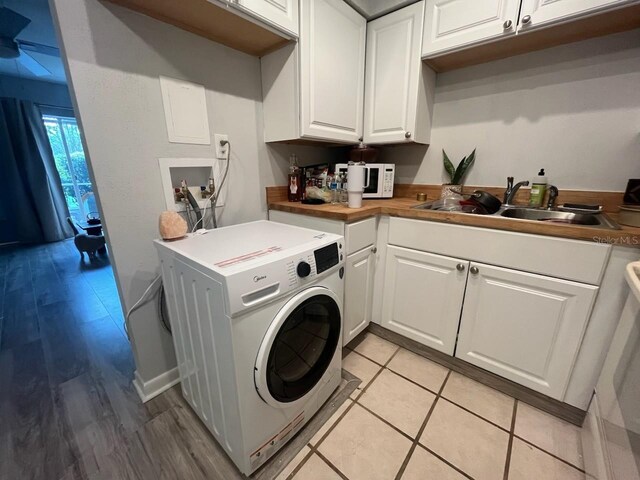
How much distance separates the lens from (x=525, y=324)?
3.82 feet

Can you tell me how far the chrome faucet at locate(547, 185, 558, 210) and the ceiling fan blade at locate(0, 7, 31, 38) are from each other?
13.4ft

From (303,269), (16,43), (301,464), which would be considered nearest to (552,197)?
(303,269)

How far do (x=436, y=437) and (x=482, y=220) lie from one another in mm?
1001

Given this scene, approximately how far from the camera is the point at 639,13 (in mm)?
1067

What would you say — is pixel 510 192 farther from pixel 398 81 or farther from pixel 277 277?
pixel 277 277

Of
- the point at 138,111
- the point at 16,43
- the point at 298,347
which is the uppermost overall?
the point at 16,43

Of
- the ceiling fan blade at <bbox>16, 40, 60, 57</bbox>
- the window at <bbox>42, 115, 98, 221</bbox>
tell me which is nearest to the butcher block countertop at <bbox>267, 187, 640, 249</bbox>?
the ceiling fan blade at <bbox>16, 40, 60, 57</bbox>

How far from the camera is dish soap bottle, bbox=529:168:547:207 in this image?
143 cm

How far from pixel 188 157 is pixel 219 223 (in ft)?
1.28

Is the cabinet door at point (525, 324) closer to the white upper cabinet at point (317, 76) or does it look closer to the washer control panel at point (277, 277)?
the washer control panel at point (277, 277)

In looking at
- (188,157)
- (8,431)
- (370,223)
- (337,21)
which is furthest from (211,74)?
(8,431)

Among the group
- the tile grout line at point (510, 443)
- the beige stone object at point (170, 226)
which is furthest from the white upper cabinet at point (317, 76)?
the tile grout line at point (510, 443)

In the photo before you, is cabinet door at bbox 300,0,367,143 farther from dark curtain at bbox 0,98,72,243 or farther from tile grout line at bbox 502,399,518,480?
dark curtain at bbox 0,98,72,243

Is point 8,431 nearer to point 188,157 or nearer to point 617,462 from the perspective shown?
point 188,157
